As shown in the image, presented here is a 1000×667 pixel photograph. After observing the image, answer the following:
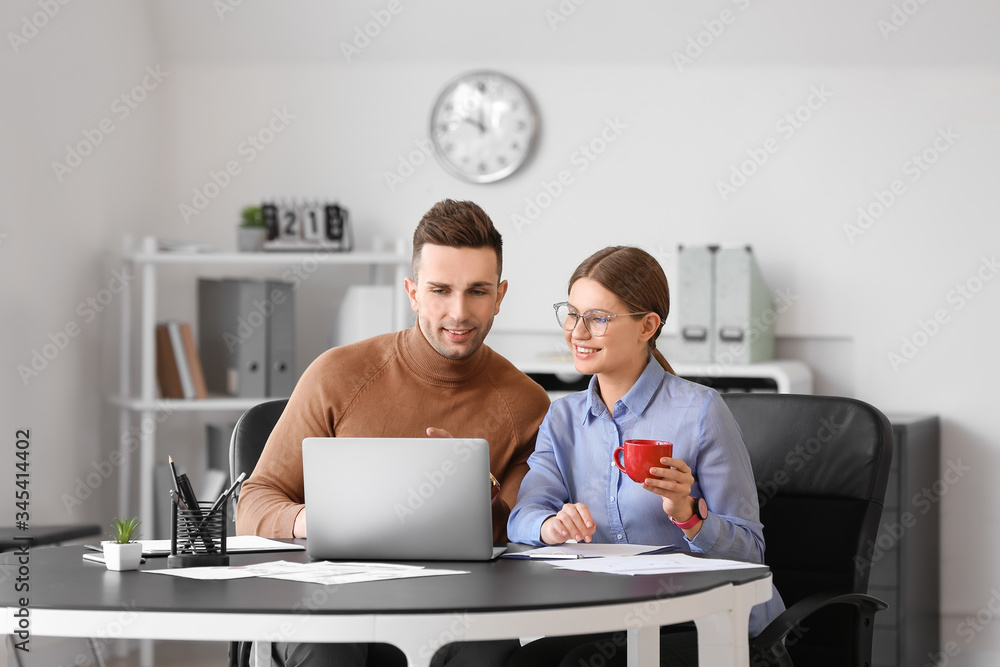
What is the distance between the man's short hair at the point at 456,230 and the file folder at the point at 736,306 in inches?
67.6

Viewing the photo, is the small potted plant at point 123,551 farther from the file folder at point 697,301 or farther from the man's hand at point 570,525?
the file folder at point 697,301

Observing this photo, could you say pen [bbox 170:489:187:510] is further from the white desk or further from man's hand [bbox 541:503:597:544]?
man's hand [bbox 541:503:597:544]

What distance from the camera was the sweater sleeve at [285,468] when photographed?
6.28 feet

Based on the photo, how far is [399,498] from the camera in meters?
1.53

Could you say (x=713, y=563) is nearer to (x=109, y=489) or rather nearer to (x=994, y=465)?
(x=994, y=465)

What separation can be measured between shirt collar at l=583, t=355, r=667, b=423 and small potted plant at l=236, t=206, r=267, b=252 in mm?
2231

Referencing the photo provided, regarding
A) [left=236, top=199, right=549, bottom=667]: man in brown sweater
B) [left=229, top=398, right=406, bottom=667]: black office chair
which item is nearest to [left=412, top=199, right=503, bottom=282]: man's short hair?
[left=236, top=199, right=549, bottom=667]: man in brown sweater

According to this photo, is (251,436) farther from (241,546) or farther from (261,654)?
(261,654)

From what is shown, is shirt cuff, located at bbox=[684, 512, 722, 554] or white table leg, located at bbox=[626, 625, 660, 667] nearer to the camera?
white table leg, located at bbox=[626, 625, 660, 667]

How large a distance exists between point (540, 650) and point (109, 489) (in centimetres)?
263

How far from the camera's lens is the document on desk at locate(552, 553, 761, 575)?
4.80 ft

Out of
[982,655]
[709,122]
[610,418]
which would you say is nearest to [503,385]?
[610,418]

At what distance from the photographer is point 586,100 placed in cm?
399

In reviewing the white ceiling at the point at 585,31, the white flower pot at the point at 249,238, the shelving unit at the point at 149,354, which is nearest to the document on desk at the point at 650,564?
the shelving unit at the point at 149,354
